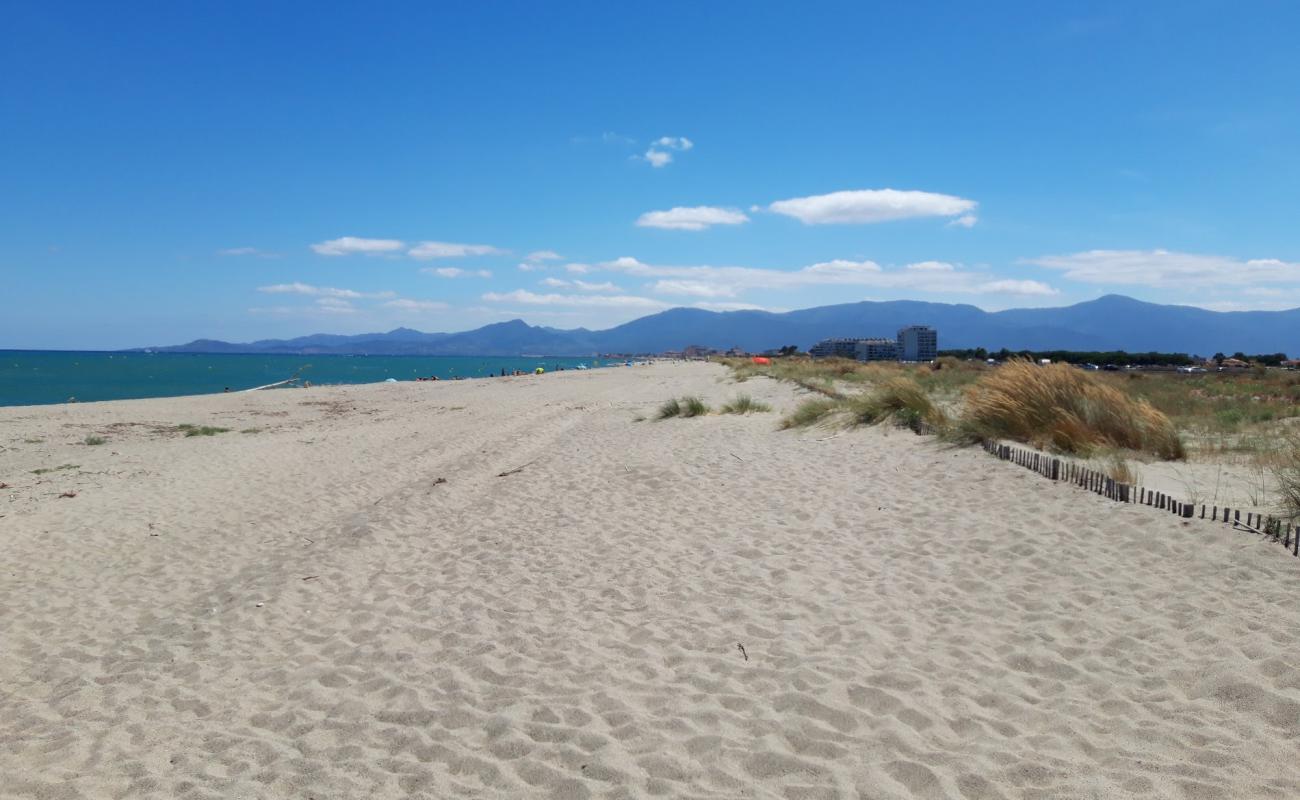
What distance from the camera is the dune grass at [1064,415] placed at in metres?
8.91

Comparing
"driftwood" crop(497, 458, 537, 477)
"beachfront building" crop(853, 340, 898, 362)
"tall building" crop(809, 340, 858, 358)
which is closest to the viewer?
"driftwood" crop(497, 458, 537, 477)

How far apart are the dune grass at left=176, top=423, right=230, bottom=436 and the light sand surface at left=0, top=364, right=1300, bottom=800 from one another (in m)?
8.69

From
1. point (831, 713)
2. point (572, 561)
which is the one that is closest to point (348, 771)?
point (831, 713)

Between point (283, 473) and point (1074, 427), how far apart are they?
11.0m

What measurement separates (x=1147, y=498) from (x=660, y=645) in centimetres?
455

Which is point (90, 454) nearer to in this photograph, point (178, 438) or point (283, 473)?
point (178, 438)

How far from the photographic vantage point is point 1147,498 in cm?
603

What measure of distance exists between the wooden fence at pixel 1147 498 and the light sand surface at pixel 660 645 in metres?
0.15

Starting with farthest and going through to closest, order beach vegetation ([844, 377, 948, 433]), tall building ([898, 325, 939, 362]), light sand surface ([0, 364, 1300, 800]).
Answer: tall building ([898, 325, 939, 362])
beach vegetation ([844, 377, 948, 433])
light sand surface ([0, 364, 1300, 800])

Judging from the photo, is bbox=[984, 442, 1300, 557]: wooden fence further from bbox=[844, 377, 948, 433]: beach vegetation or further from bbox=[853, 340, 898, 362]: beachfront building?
bbox=[853, 340, 898, 362]: beachfront building

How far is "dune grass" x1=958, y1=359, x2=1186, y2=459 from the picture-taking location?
8.91 meters

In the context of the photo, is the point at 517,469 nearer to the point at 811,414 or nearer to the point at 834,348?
the point at 811,414

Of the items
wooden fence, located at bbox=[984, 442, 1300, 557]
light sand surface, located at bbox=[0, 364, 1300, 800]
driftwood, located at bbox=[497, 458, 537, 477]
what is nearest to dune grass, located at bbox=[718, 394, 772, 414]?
driftwood, located at bbox=[497, 458, 537, 477]

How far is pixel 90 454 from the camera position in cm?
1327
